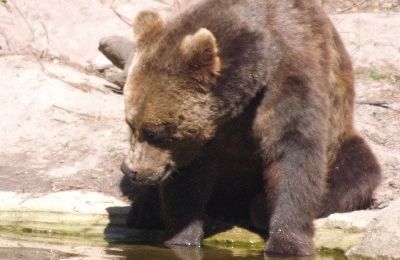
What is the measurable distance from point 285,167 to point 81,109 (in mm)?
3369

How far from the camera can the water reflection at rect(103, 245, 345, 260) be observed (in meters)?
7.49

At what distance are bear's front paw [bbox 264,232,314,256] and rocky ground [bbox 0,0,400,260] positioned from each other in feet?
3.73

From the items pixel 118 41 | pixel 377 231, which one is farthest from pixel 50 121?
pixel 377 231

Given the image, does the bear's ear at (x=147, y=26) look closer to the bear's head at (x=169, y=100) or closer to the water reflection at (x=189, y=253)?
the bear's head at (x=169, y=100)

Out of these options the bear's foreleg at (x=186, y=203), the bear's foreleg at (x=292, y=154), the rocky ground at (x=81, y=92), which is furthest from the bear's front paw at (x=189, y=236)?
the rocky ground at (x=81, y=92)

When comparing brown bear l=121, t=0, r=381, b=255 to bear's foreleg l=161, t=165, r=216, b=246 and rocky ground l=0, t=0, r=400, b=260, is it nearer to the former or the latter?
bear's foreleg l=161, t=165, r=216, b=246

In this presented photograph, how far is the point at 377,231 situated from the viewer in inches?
293

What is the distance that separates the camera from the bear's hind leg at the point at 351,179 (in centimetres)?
827

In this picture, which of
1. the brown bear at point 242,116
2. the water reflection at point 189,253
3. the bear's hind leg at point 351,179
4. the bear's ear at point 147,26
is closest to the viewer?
the brown bear at point 242,116

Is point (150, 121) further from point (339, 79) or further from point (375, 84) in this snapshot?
point (375, 84)

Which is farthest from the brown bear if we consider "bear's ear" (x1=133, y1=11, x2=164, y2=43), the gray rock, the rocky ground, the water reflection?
the rocky ground

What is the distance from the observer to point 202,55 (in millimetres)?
7301

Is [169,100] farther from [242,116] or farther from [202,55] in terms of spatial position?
[242,116]

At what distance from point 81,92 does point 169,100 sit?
372 centimetres
